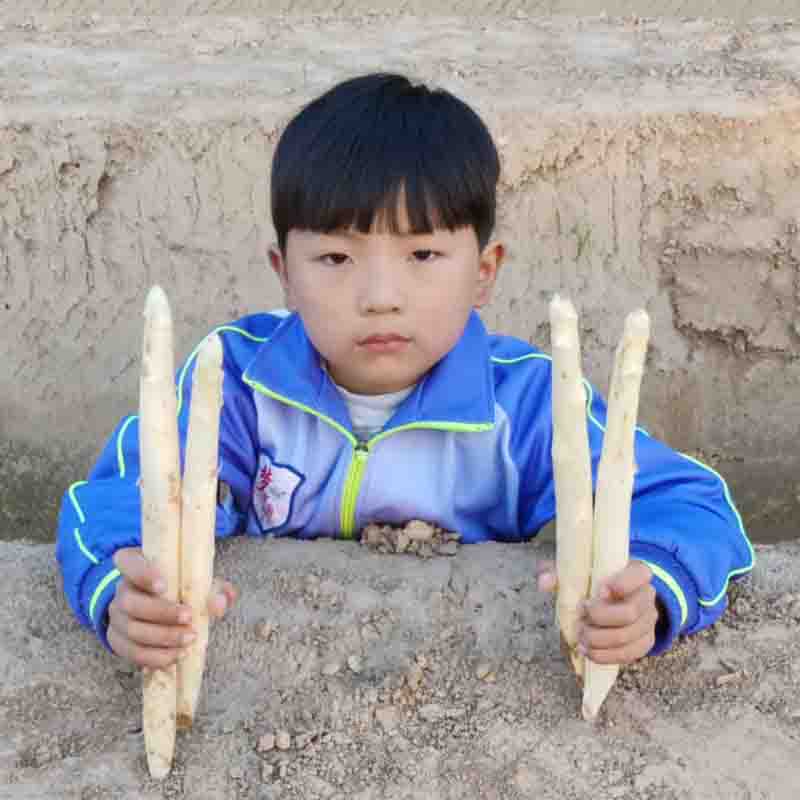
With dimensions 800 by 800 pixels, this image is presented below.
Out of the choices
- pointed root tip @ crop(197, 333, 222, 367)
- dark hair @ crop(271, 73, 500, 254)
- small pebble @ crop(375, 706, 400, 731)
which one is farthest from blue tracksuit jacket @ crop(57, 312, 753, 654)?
pointed root tip @ crop(197, 333, 222, 367)

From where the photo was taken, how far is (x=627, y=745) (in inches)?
65.7

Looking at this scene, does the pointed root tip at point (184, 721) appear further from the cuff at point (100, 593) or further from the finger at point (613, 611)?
the finger at point (613, 611)

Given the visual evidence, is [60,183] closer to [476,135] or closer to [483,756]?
[476,135]

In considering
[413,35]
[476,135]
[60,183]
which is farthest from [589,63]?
[476,135]

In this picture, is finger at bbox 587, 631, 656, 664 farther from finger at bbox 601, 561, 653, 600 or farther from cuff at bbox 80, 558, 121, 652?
cuff at bbox 80, 558, 121, 652

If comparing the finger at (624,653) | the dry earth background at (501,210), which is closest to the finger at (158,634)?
the dry earth background at (501,210)

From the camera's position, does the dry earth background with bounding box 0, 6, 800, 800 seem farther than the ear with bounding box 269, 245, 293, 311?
Yes

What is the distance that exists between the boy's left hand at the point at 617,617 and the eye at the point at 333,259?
20.1 inches

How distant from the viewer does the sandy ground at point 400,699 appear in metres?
1.62

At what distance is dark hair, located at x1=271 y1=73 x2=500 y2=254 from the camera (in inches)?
72.7

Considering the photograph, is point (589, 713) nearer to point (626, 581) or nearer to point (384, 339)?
point (626, 581)

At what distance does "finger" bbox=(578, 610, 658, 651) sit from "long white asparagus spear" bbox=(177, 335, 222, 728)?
437 millimetres

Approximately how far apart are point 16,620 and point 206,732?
1.22ft

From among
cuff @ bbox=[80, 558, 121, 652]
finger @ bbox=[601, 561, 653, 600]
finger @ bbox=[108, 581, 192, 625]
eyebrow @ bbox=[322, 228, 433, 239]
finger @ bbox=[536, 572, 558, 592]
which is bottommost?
cuff @ bbox=[80, 558, 121, 652]
